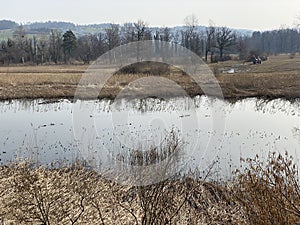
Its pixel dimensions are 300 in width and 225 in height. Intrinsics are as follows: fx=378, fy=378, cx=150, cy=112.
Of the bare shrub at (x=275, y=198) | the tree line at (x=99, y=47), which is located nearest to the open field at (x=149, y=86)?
the bare shrub at (x=275, y=198)

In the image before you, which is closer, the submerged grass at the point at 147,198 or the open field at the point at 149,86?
the submerged grass at the point at 147,198

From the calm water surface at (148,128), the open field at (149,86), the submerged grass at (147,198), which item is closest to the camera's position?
the submerged grass at (147,198)

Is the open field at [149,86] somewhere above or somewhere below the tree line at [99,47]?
below

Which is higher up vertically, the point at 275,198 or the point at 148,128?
the point at 275,198

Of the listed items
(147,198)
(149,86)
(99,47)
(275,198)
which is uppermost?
(99,47)

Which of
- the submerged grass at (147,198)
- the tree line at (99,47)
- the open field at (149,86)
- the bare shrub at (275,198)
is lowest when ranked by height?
the submerged grass at (147,198)

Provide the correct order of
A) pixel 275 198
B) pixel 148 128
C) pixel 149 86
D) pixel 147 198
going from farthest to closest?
pixel 149 86, pixel 148 128, pixel 147 198, pixel 275 198

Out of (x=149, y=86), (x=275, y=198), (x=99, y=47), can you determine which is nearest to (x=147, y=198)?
(x=275, y=198)

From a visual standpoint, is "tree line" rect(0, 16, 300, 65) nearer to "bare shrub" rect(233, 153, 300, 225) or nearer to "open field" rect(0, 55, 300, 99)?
"open field" rect(0, 55, 300, 99)

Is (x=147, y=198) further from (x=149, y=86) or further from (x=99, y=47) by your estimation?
(x=99, y=47)

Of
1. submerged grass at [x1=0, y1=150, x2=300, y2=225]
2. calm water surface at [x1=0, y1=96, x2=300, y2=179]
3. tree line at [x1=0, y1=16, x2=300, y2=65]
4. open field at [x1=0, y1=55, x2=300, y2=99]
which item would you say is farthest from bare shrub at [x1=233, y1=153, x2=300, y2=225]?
tree line at [x1=0, y1=16, x2=300, y2=65]

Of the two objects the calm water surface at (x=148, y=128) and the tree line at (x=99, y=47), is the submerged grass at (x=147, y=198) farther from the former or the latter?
the tree line at (x=99, y=47)

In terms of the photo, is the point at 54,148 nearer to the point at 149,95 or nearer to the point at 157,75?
the point at 149,95

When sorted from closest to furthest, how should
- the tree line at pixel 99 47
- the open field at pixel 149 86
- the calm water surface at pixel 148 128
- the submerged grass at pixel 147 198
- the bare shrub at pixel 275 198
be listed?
the bare shrub at pixel 275 198 < the submerged grass at pixel 147 198 < the calm water surface at pixel 148 128 < the open field at pixel 149 86 < the tree line at pixel 99 47
